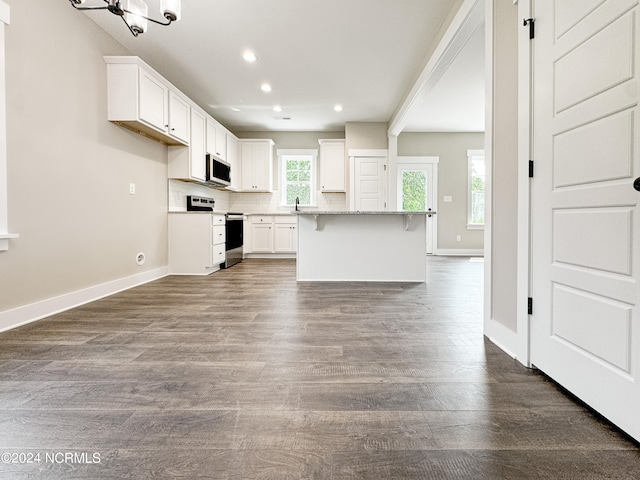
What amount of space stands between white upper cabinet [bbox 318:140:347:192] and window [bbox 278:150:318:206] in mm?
388

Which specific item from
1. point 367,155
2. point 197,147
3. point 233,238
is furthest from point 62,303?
point 367,155

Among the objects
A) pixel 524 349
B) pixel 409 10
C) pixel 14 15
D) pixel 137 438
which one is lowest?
pixel 137 438

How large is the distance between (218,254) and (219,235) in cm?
29

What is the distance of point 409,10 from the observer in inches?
114

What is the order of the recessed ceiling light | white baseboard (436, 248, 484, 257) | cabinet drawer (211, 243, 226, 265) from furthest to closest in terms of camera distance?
white baseboard (436, 248, 484, 257) < cabinet drawer (211, 243, 226, 265) < the recessed ceiling light

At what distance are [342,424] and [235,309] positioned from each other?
1.70 m

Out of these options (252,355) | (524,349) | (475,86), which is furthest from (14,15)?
(475,86)

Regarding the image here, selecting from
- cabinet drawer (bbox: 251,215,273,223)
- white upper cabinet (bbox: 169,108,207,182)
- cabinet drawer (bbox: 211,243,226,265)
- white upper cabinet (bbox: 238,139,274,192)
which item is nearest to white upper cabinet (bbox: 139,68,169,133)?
white upper cabinet (bbox: 169,108,207,182)

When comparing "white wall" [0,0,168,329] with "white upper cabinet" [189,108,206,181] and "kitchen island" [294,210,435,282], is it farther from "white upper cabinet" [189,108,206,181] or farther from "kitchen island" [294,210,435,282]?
"kitchen island" [294,210,435,282]

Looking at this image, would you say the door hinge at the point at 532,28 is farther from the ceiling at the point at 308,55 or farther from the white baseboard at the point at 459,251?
the white baseboard at the point at 459,251

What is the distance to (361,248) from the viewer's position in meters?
3.87

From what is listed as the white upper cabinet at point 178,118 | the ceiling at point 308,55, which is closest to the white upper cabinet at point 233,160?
the ceiling at point 308,55

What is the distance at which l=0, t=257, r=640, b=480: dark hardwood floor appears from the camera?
922 mm

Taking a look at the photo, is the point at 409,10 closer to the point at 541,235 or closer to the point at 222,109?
the point at 541,235
